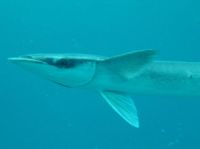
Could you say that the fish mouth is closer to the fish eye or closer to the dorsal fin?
the fish eye

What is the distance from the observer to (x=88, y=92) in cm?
1102

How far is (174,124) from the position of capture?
1042 centimetres

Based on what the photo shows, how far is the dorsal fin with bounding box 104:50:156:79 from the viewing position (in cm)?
379

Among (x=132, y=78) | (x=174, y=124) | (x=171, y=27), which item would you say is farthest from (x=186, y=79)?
(x=171, y=27)

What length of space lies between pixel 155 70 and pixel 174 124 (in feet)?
21.0

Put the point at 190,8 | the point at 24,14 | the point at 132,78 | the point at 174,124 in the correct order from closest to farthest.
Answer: the point at 132,78 < the point at 174,124 < the point at 190,8 < the point at 24,14

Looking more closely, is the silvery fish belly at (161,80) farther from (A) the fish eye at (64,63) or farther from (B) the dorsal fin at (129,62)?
(A) the fish eye at (64,63)

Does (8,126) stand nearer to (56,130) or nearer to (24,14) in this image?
(56,130)

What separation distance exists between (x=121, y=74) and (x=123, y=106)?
29 cm

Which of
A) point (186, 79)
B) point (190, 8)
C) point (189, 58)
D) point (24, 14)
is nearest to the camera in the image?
point (186, 79)

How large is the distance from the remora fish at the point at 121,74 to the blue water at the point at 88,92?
5.96m

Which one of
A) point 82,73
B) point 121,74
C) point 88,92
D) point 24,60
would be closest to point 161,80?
point 121,74

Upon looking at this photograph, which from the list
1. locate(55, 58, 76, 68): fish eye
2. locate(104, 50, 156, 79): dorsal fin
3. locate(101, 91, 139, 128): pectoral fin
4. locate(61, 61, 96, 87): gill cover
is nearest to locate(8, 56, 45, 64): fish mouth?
locate(55, 58, 76, 68): fish eye

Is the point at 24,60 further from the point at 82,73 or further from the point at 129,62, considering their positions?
the point at 129,62
